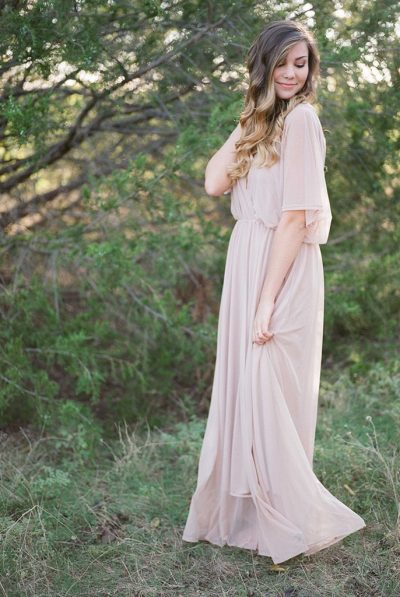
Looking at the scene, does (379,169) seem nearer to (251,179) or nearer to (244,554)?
(251,179)

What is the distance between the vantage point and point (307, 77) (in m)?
2.96

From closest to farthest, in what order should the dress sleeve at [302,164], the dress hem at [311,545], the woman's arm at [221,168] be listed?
the dress sleeve at [302,164] → the dress hem at [311,545] → the woman's arm at [221,168]

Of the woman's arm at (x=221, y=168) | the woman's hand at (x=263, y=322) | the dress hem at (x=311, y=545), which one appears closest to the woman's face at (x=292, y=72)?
the woman's arm at (x=221, y=168)

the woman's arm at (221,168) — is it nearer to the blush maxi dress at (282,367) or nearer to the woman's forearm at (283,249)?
the blush maxi dress at (282,367)

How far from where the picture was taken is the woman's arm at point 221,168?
10.2 ft

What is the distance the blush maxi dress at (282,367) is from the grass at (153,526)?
0.57 ft

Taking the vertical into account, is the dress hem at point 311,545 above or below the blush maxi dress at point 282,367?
below

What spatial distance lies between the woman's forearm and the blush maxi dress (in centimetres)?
4

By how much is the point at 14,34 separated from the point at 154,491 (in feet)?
7.96

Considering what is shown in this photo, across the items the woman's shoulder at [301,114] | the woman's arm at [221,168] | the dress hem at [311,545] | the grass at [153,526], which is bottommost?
the grass at [153,526]

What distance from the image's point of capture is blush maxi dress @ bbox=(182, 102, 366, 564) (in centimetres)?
287

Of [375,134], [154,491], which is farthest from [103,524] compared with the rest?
[375,134]

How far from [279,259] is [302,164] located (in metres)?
0.38

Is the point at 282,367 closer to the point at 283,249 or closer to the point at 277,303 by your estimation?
the point at 277,303
